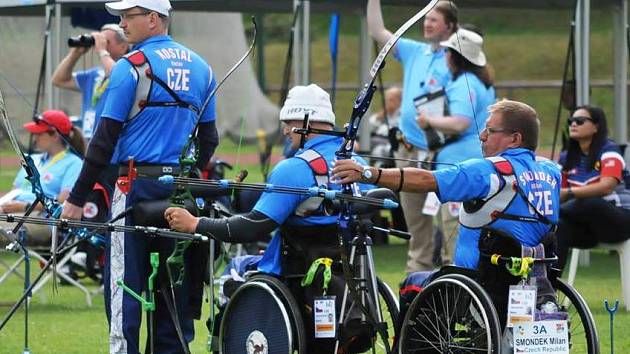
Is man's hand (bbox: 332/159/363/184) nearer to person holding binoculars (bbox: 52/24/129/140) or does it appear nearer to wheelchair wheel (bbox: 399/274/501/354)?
wheelchair wheel (bbox: 399/274/501/354)

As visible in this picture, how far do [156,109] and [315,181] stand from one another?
2.98ft

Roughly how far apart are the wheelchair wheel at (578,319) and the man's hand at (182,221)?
153 centimetres

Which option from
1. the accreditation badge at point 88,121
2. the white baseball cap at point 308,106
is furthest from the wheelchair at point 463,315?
the accreditation badge at point 88,121

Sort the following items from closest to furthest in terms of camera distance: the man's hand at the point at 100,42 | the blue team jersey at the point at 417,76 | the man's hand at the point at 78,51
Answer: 1. the man's hand at the point at 100,42
2. the blue team jersey at the point at 417,76
3. the man's hand at the point at 78,51

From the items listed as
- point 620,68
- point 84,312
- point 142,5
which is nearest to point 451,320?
point 142,5

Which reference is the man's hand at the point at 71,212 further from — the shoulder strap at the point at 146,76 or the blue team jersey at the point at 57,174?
the blue team jersey at the point at 57,174

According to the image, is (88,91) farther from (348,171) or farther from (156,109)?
(348,171)

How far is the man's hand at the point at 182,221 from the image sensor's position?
6305 millimetres

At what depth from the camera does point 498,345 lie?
19.3 feet

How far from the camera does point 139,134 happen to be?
22.3 ft

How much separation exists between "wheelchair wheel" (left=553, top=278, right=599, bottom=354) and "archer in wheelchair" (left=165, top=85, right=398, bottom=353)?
76 centimetres

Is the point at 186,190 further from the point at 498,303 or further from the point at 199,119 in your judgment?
the point at 498,303

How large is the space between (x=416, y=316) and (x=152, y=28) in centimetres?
182

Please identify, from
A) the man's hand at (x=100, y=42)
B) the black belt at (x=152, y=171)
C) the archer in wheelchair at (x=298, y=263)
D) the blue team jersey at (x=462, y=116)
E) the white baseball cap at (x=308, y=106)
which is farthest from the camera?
the blue team jersey at (x=462, y=116)
